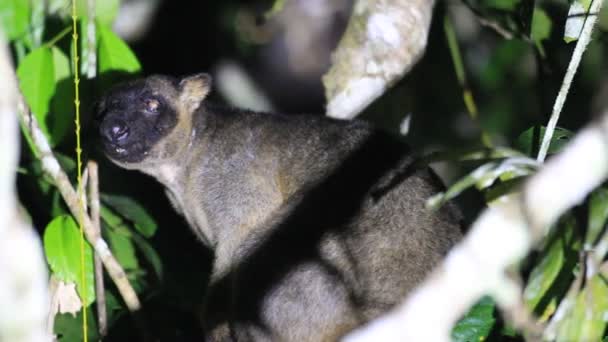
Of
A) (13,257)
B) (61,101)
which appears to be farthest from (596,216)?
(61,101)

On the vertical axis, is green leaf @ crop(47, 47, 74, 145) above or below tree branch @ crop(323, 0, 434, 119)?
above

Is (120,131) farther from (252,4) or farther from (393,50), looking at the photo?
(252,4)

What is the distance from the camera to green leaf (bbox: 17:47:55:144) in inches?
206

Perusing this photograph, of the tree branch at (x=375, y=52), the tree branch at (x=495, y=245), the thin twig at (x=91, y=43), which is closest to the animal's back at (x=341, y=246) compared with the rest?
the tree branch at (x=375, y=52)

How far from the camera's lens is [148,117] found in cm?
554

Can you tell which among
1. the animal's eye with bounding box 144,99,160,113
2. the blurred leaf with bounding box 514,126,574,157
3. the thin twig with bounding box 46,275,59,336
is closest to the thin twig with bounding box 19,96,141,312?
the thin twig with bounding box 46,275,59,336

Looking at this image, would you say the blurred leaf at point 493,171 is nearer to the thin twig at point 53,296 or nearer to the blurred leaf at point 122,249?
the thin twig at point 53,296

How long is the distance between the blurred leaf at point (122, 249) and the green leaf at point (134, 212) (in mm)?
140

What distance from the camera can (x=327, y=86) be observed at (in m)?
6.30

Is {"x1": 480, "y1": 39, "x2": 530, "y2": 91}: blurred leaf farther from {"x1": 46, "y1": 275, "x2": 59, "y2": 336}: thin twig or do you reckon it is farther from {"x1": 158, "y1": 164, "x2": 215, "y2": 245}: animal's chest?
{"x1": 46, "y1": 275, "x2": 59, "y2": 336}: thin twig

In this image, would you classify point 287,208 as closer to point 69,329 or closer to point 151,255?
point 151,255

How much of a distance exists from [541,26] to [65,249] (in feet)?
10.9

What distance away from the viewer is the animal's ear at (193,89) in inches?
225

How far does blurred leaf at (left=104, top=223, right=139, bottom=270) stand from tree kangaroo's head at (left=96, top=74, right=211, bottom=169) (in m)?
0.52
